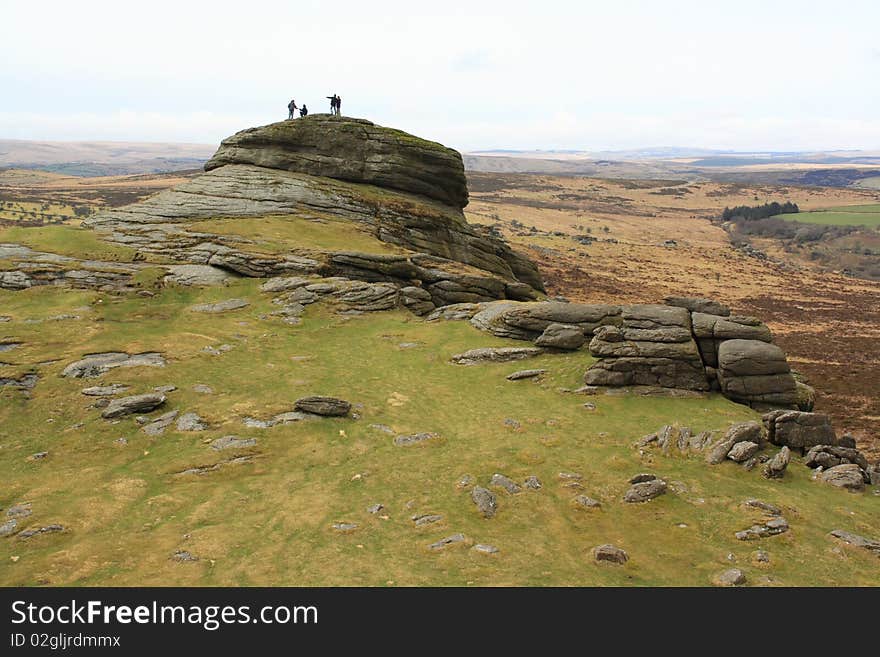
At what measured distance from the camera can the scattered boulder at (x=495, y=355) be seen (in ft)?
102

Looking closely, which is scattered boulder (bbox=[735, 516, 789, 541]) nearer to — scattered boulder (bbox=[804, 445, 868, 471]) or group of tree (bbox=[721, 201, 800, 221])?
scattered boulder (bbox=[804, 445, 868, 471])

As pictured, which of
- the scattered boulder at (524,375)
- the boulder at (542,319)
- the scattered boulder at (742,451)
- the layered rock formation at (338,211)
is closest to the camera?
the scattered boulder at (742,451)

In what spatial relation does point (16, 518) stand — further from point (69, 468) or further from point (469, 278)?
point (469, 278)

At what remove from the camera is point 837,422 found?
114 feet

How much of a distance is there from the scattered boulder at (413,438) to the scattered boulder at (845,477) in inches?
593

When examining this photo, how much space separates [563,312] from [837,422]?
1956 centimetres

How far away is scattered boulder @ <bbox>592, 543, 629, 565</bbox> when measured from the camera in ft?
50.6

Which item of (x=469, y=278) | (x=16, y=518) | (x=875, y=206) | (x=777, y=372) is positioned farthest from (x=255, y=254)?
(x=875, y=206)

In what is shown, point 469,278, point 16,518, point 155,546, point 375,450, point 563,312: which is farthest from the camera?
point 469,278

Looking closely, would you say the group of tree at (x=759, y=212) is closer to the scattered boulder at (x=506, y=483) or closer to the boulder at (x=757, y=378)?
the boulder at (x=757, y=378)

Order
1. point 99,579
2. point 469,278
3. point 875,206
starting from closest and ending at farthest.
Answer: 1. point 99,579
2. point 469,278
3. point 875,206

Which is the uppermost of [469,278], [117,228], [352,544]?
[117,228]

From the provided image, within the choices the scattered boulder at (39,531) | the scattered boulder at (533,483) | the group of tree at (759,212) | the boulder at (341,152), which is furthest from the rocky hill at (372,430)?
the group of tree at (759,212)
